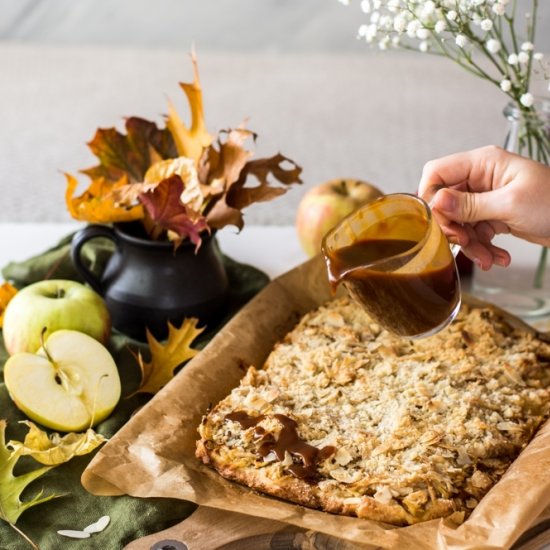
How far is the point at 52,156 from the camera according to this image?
3900mm

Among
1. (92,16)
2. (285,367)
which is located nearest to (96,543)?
(285,367)

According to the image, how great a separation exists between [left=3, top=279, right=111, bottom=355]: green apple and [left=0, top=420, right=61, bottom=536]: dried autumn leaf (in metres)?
0.23

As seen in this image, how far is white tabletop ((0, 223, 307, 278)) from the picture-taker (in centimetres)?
207

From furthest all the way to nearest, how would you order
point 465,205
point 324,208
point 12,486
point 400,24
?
point 324,208 → point 400,24 → point 465,205 → point 12,486

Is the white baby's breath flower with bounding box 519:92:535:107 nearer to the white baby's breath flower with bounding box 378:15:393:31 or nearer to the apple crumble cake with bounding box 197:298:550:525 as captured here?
the white baby's breath flower with bounding box 378:15:393:31

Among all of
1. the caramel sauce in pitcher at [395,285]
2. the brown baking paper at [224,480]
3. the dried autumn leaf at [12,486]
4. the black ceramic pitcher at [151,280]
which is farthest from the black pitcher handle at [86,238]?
the caramel sauce in pitcher at [395,285]

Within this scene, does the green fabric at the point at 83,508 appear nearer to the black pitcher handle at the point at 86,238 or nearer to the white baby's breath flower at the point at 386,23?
the black pitcher handle at the point at 86,238

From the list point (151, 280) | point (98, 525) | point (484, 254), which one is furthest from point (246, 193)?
point (98, 525)

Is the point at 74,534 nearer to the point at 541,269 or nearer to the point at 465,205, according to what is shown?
the point at 465,205

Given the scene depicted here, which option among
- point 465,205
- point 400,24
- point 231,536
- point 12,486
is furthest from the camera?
point 400,24

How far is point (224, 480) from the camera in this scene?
1.34 m

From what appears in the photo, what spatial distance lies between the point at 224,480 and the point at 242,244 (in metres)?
0.89

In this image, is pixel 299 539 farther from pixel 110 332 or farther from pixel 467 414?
pixel 110 332

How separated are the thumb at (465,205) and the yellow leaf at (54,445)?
64 cm
